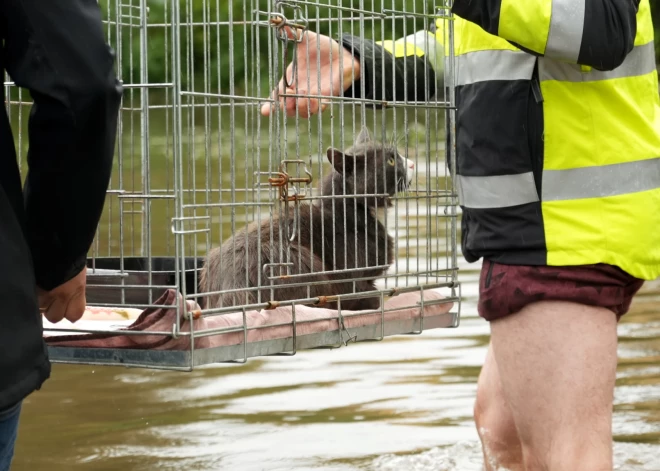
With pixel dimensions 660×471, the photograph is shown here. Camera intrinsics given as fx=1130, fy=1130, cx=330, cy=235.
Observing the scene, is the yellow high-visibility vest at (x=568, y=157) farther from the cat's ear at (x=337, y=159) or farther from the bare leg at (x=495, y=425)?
the cat's ear at (x=337, y=159)

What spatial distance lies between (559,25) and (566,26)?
0.7 inches

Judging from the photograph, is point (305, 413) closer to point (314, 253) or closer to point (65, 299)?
point (314, 253)

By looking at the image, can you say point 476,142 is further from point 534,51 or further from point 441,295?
point 441,295

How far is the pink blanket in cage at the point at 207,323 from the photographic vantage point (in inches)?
110

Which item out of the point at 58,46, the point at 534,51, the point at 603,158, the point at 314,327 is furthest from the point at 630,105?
the point at 58,46

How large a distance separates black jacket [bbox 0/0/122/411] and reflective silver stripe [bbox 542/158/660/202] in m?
1.13

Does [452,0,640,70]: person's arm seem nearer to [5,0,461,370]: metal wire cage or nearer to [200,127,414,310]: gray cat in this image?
[5,0,461,370]: metal wire cage

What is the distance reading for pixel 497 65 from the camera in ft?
8.52

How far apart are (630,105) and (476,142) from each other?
0.36m

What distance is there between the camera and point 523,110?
2.56m

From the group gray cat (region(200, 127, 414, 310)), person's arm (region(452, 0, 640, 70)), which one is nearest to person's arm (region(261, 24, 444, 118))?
gray cat (region(200, 127, 414, 310))

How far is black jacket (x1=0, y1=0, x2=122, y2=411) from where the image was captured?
1.67 metres

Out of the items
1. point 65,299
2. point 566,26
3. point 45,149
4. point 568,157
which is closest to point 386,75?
point 568,157

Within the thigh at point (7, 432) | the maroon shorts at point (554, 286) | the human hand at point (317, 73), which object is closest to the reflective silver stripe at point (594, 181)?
the maroon shorts at point (554, 286)
